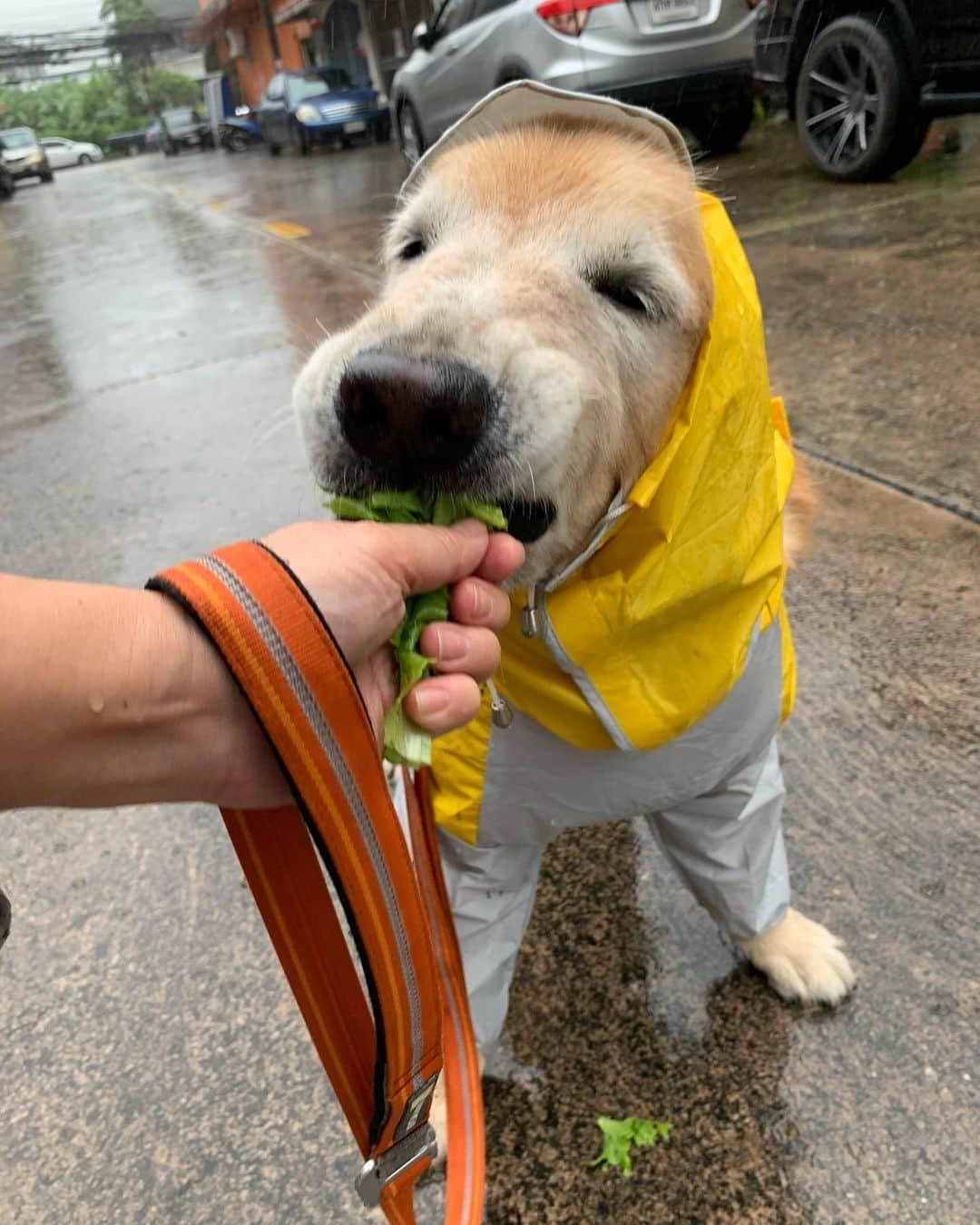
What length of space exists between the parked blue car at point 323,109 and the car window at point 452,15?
38.8 feet

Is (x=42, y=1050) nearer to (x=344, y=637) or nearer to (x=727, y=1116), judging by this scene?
(x=727, y=1116)

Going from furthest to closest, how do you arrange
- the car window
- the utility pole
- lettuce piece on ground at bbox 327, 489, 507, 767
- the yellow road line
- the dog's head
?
the utility pole, the yellow road line, the car window, the dog's head, lettuce piece on ground at bbox 327, 489, 507, 767

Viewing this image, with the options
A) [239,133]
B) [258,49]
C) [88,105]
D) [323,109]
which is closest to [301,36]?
[239,133]

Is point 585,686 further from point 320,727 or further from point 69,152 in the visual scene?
point 69,152

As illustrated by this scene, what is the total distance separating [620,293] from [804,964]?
4.61 feet

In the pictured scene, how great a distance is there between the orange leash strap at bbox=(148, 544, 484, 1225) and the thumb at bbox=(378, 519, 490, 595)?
174mm

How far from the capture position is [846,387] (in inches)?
174

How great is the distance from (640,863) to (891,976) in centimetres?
64

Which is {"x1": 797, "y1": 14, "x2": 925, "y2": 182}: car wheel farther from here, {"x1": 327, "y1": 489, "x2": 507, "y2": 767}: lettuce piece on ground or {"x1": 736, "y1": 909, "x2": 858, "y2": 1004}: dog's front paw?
{"x1": 327, "y1": 489, "x2": 507, "y2": 767}: lettuce piece on ground

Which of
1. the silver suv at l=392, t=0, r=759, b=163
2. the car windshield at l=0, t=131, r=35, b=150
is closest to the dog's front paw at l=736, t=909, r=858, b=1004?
the silver suv at l=392, t=0, r=759, b=163

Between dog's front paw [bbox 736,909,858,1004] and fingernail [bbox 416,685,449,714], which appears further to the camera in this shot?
dog's front paw [bbox 736,909,858,1004]

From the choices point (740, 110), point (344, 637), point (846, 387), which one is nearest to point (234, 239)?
point (740, 110)

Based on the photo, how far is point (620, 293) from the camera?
1705mm

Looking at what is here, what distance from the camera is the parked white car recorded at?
49.7 m
